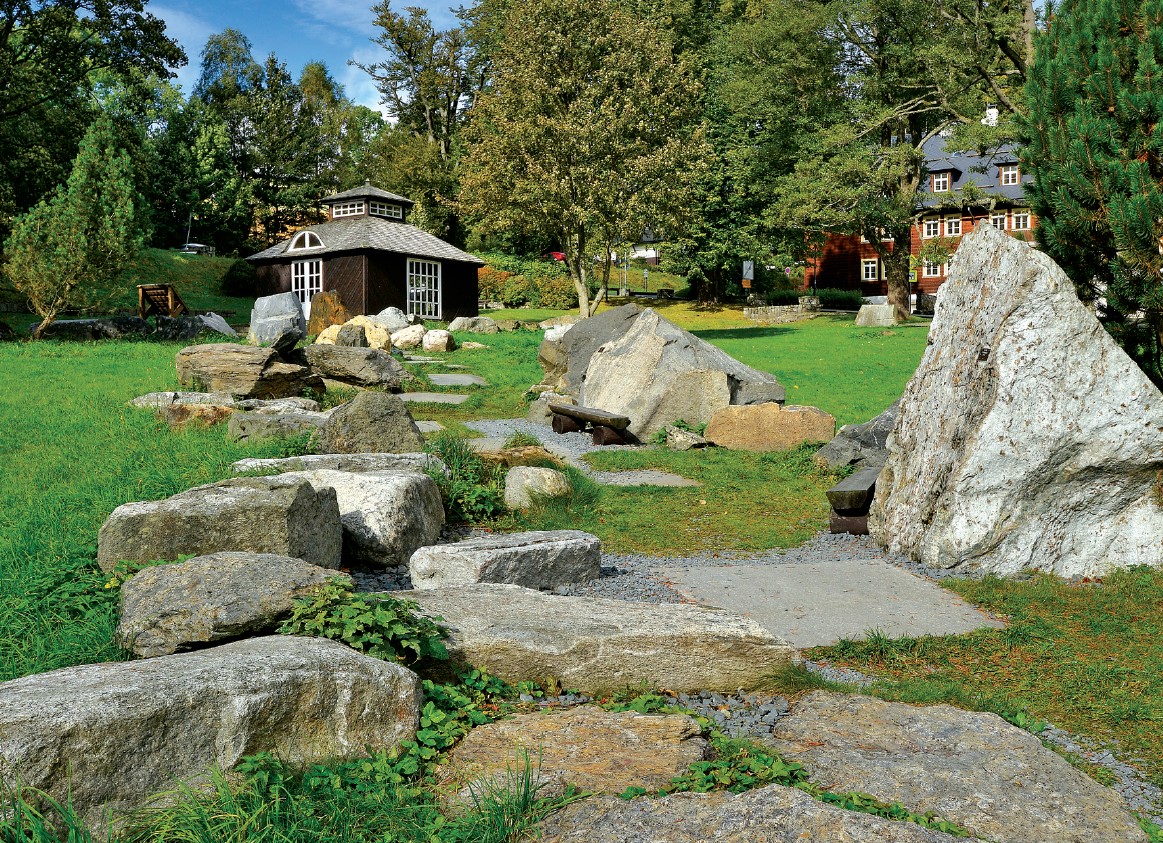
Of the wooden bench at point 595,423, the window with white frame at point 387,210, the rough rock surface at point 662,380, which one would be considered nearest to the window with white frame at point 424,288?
the window with white frame at point 387,210

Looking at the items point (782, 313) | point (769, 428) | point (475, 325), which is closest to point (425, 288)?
point (475, 325)

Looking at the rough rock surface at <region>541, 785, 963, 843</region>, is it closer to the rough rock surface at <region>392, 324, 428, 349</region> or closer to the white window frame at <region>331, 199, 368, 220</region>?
Result: the rough rock surface at <region>392, 324, 428, 349</region>

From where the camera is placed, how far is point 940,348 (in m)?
8.13

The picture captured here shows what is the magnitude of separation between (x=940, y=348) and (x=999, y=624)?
2936 millimetres

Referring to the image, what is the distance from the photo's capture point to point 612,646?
472 cm

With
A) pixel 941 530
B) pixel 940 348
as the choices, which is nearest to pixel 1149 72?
pixel 940 348

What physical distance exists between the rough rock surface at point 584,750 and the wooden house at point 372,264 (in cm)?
3139

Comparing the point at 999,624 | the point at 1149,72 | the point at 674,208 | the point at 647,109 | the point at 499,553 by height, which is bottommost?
the point at 999,624

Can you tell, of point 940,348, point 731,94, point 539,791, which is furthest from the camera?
point 731,94

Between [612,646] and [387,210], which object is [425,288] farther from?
[612,646]

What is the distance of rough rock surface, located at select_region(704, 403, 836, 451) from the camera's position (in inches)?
496

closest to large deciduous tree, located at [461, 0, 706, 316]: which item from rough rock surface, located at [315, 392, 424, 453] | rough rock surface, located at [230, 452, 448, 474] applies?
rough rock surface, located at [315, 392, 424, 453]

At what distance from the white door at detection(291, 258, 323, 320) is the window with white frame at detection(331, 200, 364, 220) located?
10.3 ft

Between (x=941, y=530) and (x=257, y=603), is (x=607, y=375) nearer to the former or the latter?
(x=941, y=530)
